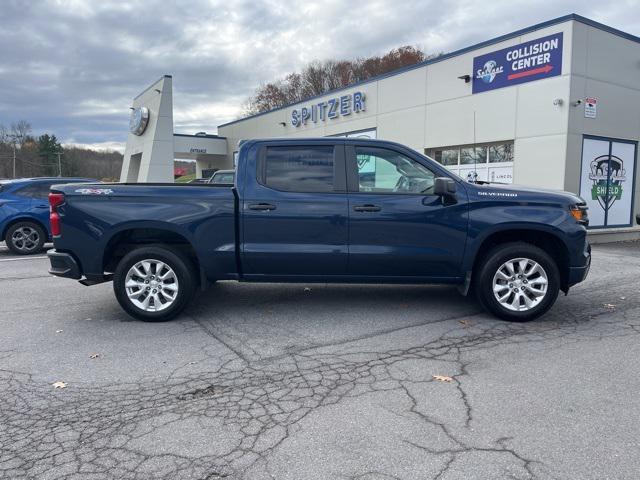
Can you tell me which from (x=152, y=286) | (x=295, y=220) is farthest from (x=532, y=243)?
(x=152, y=286)

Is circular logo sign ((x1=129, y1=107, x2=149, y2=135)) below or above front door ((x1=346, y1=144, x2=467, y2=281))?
above

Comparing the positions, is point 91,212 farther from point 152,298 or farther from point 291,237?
point 291,237

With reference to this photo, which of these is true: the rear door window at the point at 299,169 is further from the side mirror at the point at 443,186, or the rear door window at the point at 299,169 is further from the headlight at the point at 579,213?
the headlight at the point at 579,213

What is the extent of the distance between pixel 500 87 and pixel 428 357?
42.3 feet

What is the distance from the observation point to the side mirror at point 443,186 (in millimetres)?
5047

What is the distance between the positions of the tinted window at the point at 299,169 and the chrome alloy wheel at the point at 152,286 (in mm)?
1454

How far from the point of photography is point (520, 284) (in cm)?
539

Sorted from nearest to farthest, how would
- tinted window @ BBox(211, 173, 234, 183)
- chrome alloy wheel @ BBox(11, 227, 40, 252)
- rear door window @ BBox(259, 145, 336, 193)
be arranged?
rear door window @ BBox(259, 145, 336, 193) → chrome alloy wheel @ BBox(11, 227, 40, 252) → tinted window @ BBox(211, 173, 234, 183)

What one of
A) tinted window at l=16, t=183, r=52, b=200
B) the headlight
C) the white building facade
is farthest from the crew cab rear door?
the white building facade

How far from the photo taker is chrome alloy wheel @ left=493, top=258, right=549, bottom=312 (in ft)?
17.6

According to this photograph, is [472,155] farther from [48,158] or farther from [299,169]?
[48,158]

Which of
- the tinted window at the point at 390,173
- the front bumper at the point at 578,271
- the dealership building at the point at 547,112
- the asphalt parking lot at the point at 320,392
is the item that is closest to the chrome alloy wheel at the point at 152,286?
the asphalt parking lot at the point at 320,392

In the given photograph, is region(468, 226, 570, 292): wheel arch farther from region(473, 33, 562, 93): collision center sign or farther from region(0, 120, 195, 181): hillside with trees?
region(0, 120, 195, 181): hillside with trees

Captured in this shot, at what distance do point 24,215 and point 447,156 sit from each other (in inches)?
509
